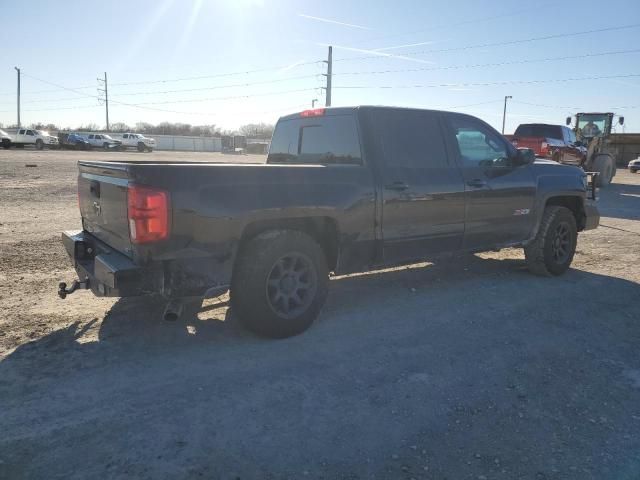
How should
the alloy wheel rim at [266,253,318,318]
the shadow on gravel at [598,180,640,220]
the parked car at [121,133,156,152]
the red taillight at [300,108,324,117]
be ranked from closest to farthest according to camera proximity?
the alloy wheel rim at [266,253,318,318] → the red taillight at [300,108,324,117] → the shadow on gravel at [598,180,640,220] → the parked car at [121,133,156,152]

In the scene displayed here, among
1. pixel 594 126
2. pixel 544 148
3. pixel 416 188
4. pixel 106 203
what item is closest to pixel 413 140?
pixel 416 188

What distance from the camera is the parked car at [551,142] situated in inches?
714

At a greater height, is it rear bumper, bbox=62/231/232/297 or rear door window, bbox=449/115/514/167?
rear door window, bbox=449/115/514/167

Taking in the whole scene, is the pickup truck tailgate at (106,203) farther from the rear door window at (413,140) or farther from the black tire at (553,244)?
the black tire at (553,244)

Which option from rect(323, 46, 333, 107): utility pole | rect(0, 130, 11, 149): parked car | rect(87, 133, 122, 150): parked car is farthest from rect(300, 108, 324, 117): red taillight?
rect(87, 133, 122, 150): parked car

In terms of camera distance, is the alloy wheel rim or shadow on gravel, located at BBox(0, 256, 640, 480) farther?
the alloy wheel rim

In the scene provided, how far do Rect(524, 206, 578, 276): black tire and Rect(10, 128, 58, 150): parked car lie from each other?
1909 inches

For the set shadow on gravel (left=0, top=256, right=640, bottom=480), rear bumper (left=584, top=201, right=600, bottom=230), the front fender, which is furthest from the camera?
rear bumper (left=584, top=201, right=600, bottom=230)

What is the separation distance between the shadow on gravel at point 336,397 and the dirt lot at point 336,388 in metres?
0.01

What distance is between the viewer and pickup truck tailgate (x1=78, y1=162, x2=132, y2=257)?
366 centimetres

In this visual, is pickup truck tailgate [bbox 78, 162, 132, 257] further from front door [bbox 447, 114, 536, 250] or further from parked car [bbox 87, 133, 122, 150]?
parked car [bbox 87, 133, 122, 150]

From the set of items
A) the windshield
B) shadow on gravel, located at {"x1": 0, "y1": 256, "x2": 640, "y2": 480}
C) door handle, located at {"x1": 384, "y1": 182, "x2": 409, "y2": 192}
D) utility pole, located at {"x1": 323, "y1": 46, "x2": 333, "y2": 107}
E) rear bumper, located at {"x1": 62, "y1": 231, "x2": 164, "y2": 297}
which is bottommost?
shadow on gravel, located at {"x1": 0, "y1": 256, "x2": 640, "y2": 480}

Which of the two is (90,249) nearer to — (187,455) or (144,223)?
(144,223)

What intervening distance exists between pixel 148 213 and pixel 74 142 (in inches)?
2088
